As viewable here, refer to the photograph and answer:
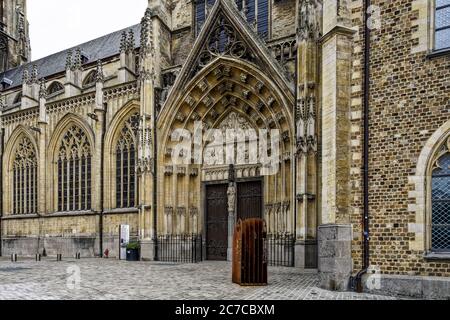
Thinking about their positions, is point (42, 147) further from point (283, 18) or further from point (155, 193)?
point (283, 18)

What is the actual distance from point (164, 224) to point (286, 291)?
375 inches

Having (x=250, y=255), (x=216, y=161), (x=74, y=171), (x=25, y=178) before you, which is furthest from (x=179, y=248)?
(x=25, y=178)

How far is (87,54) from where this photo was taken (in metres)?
29.8

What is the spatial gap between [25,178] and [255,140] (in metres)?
14.9

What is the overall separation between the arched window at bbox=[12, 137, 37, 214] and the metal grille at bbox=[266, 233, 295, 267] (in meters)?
15.2

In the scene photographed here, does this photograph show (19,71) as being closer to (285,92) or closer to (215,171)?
(215,171)

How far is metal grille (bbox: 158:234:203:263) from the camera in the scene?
16.7m

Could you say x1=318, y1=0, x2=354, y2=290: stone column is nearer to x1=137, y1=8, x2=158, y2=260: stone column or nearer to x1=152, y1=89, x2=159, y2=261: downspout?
x1=152, y1=89, x2=159, y2=261: downspout

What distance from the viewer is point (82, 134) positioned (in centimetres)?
2195

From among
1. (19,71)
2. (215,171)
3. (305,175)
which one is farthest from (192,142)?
(19,71)

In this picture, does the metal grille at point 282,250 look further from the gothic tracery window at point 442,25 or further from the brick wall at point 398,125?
the gothic tracery window at point 442,25

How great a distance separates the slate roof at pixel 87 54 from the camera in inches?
1110

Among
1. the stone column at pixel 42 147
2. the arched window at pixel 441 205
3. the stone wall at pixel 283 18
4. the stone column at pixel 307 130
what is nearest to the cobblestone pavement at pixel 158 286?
the stone column at pixel 307 130

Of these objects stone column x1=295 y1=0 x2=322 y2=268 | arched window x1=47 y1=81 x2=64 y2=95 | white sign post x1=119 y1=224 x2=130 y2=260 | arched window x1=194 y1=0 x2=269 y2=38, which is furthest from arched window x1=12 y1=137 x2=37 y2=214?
stone column x1=295 y1=0 x2=322 y2=268
